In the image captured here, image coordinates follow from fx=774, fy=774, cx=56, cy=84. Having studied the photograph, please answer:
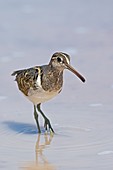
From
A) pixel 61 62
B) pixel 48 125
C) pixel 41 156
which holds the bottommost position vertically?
pixel 41 156

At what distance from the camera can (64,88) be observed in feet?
26.8

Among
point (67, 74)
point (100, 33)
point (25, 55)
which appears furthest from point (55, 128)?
point (100, 33)

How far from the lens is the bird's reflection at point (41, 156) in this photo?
6.10 metres

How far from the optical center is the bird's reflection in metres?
6.10

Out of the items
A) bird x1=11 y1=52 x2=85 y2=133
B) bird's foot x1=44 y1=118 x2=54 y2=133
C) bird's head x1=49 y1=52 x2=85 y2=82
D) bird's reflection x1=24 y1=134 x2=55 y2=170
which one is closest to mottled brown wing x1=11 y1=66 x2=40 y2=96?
bird x1=11 y1=52 x2=85 y2=133

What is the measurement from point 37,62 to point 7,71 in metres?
0.49

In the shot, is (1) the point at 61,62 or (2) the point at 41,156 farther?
(1) the point at 61,62

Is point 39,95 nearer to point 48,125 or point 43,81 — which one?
point 43,81

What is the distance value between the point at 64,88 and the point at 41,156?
6.24 ft

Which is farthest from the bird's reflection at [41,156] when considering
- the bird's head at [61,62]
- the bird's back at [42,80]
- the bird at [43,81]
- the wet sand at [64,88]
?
the bird's head at [61,62]

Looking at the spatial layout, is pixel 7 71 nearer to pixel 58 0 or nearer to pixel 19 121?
pixel 19 121

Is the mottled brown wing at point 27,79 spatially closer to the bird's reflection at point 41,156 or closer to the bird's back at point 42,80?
the bird's back at point 42,80

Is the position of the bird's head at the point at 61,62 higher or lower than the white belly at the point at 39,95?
higher

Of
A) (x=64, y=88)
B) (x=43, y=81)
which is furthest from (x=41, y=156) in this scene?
(x=64, y=88)
